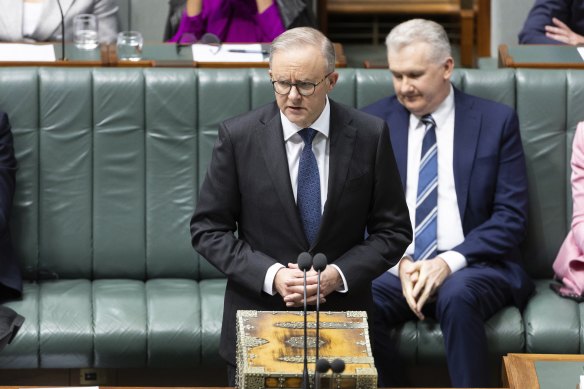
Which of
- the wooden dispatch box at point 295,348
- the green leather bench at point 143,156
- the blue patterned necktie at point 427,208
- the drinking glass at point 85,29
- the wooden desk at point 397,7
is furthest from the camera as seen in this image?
the wooden desk at point 397,7

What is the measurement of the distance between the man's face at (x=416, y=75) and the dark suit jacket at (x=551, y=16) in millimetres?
1307

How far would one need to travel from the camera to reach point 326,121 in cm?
315

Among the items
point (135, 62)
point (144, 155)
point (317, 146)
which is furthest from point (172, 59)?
point (317, 146)

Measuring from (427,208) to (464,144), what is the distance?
242 mm

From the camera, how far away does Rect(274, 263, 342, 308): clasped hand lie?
305 cm

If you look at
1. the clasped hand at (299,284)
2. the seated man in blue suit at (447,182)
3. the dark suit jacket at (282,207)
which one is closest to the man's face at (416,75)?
the seated man in blue suit at (447,182)

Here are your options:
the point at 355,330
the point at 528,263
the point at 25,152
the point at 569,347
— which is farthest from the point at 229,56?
the point at 355,330

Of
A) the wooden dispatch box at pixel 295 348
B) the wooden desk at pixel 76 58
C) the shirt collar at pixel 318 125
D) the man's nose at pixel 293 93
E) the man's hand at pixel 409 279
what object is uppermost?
the man's nose at pixel 293 93

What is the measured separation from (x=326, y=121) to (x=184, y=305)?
1.06 metres

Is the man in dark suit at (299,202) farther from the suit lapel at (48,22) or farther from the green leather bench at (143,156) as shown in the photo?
the suit lapel at (48,22)

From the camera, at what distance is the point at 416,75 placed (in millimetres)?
3988

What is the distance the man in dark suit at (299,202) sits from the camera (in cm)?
312

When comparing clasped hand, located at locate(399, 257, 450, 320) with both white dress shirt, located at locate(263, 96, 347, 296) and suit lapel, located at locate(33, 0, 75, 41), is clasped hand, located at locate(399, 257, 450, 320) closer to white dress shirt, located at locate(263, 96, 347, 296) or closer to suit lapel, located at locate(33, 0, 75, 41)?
white dress shirt, located at locate(263, 96, 347, 296)

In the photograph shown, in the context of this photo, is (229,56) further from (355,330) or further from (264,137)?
(355,330)
